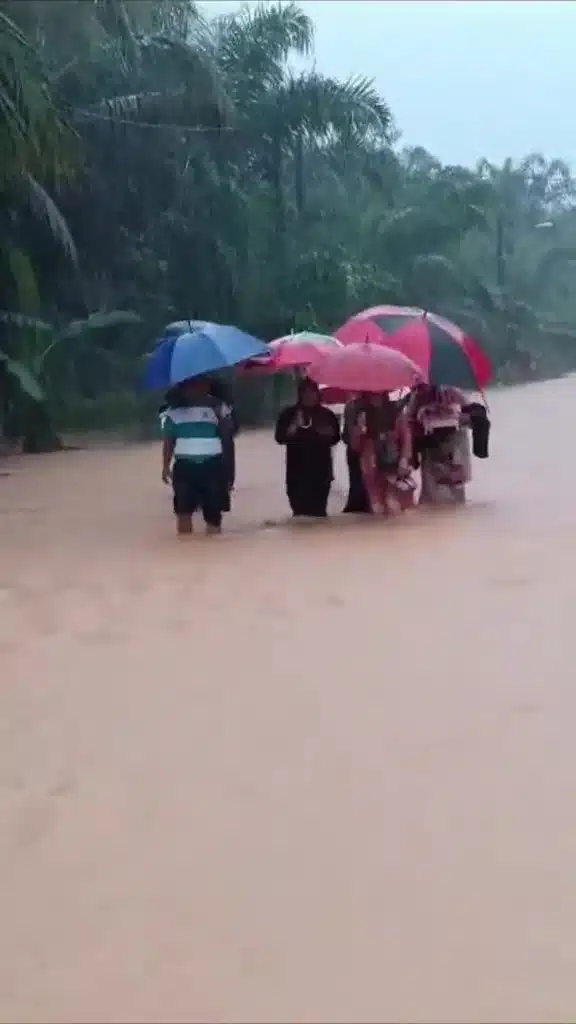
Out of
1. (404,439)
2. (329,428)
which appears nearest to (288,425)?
(329,428)

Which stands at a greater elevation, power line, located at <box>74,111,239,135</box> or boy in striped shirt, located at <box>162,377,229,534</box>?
power line, located at <box>74,111,239,135</box>

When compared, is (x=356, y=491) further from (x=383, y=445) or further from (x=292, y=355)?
(x=292, y=355)

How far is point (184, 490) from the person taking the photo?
10.0m

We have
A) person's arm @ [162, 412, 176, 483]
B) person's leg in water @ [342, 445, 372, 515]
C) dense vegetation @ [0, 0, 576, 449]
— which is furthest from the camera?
dense vegetation @ [0, 0, 576, 449]

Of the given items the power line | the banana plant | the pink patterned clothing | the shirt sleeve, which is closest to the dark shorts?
the shirt sleeve

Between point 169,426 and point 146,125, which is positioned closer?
point 169,426

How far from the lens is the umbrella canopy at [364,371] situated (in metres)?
10.1

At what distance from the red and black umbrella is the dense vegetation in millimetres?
4773

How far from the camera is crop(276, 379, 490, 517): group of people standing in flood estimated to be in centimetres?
1066

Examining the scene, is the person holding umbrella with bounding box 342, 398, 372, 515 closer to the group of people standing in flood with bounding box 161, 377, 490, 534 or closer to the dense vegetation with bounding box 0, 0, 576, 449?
the group of people standing in flood with bounding box 161, 377, 490, 534

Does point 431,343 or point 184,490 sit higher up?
point 431,343

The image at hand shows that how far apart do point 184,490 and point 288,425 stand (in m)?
1.07

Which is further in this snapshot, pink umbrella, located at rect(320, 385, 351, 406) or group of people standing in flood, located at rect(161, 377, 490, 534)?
pink umbrella, located at rect(320, 385, 351, 406)

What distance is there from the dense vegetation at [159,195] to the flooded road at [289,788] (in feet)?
26.3
